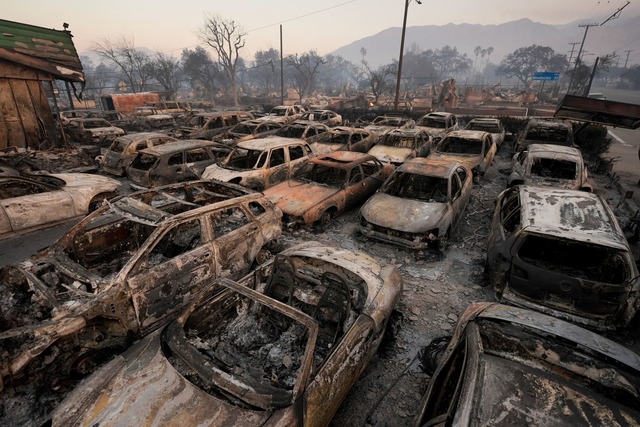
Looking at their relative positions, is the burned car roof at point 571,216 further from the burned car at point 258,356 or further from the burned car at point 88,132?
the burned car at point 88,132

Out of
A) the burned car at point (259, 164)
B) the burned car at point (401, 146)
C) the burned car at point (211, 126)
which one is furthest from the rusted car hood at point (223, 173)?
the burned car at point (211, 126)

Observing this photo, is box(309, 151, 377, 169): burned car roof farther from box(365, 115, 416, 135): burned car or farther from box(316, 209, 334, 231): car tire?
box(365, 115, 416, 135): burned car

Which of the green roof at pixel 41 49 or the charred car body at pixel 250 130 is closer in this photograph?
the green roof at pixel 41 49

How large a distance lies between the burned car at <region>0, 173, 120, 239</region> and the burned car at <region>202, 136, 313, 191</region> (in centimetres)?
267

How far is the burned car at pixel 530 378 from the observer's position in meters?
2.11

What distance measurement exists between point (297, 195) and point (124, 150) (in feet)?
22.1

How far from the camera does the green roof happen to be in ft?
37.4

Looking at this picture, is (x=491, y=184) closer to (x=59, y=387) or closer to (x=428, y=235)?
(x=428, y=235)

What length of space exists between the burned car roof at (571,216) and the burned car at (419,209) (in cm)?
144

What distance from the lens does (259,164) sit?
8.48 meters

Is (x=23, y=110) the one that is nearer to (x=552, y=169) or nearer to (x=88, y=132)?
(x=88, y=132)

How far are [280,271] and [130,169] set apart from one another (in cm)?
741

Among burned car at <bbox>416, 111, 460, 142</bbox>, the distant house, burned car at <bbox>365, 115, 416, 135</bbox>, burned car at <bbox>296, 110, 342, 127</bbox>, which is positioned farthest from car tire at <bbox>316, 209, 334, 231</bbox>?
the distant house

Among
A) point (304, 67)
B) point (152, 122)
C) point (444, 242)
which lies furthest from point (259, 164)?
point (304, 67)
